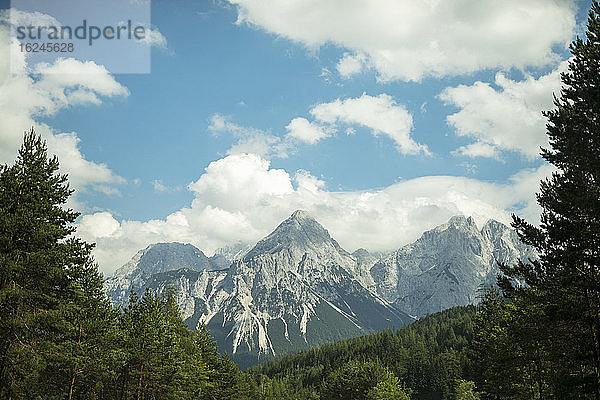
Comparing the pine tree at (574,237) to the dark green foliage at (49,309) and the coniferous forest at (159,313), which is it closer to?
the coniferous forest at (159,313)

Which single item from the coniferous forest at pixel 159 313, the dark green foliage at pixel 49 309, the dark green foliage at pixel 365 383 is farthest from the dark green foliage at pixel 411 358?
the dark green foliage at pixel 49 309

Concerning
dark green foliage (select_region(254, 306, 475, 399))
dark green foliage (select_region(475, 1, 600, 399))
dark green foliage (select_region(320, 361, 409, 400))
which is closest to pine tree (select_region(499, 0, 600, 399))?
dark green foliage (select_region(475, 1, 600, 399))

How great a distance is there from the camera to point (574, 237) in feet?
63.1

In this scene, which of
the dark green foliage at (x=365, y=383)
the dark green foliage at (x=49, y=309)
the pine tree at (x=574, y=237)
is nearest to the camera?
the pine tree at (x=574, y=237)

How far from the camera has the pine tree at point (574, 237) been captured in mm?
18469

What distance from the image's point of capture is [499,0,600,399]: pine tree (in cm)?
1847

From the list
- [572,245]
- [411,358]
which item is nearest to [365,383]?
[572,245]

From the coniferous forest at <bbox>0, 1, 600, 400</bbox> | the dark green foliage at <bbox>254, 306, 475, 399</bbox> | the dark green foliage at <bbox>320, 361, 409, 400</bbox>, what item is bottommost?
the dark green foliage at <bbox>254, 306, 475, 399</bbox>

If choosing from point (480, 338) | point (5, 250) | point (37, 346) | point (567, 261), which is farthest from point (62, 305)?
point (480, 338)

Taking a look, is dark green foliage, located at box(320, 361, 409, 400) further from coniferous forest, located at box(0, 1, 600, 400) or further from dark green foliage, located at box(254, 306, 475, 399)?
coniferous forest, located at box(0, 1, 600, 400)

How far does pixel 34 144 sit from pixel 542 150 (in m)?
30.9

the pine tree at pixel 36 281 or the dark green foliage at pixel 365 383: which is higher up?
the pine tree at pixel 36 281

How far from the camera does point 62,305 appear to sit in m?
23.5

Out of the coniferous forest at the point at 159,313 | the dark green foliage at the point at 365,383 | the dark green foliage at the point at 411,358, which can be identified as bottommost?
the dark green foliage at the point at 411,358
